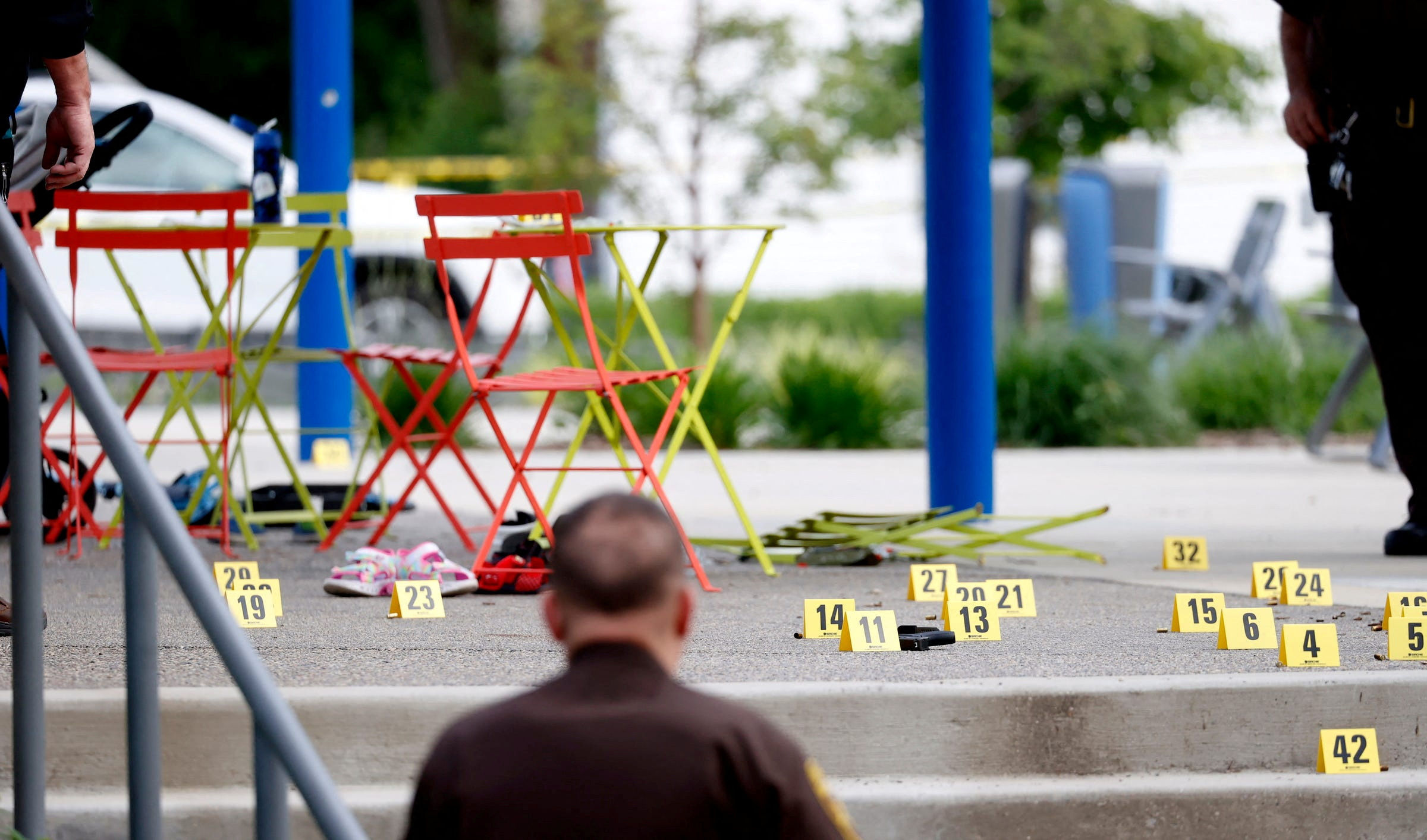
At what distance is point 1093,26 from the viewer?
1508 centimetres

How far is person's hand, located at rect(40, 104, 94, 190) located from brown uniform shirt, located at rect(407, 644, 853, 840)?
8.10ft

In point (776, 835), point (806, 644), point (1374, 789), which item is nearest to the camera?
point (776, 835)

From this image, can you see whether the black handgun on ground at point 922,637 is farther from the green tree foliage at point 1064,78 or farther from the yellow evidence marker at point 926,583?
the green tree foliage at point 1064,78

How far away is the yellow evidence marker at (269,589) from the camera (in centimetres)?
384

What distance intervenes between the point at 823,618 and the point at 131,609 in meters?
1.70

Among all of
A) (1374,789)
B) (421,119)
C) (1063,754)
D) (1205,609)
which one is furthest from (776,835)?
(421,119)

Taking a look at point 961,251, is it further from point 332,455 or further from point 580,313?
point 332,455

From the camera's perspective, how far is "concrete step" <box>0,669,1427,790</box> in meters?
2.97

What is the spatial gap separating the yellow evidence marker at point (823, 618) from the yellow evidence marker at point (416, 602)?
906 millimetres

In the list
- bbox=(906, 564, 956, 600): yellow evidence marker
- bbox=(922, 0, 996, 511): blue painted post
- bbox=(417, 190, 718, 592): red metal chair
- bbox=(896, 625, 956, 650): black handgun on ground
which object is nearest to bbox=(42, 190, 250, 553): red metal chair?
bbox=(417, 190, 718, 592): red metal chair

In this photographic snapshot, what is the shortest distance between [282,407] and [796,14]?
593 centimetres

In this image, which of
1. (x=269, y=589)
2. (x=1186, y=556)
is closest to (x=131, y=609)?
(x=269, y=589)

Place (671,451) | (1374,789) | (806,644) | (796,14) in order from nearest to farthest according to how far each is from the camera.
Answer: (1374,789)
(806,644)
(671,451)
(796,14)

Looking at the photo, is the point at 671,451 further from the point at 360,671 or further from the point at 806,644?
the point at 360,671
